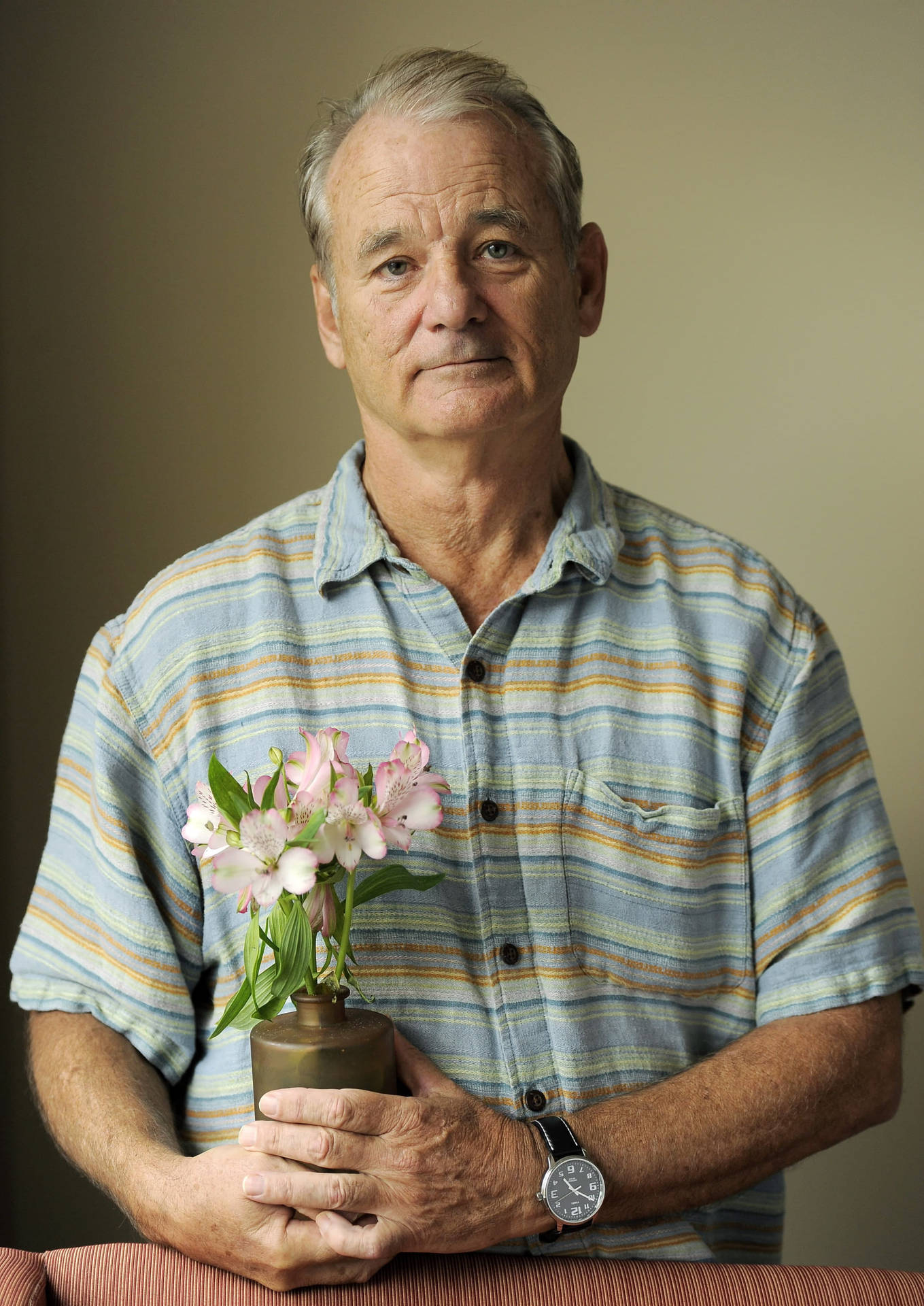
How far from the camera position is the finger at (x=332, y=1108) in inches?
44.5

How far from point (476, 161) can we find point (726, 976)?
3.15 feet

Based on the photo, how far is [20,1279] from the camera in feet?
3.96

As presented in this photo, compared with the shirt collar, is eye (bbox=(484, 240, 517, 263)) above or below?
above

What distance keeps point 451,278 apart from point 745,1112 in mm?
944

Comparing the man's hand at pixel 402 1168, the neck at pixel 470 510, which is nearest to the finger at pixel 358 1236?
the man's hand at pixel 402 1168

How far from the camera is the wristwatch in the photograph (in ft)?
4.10

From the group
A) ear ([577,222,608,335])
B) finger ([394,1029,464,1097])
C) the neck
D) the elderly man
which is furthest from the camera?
ear ([577,222,608,335])

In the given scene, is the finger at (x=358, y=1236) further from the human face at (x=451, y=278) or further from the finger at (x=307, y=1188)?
the human face at (x=451, y=278)

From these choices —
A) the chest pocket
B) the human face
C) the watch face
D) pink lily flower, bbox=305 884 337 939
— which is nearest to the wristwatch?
the watch face

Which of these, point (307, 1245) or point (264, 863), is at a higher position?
point (264, 863)

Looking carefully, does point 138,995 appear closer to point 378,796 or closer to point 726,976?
point 378,796

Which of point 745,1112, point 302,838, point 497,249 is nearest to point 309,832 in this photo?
point 302,838

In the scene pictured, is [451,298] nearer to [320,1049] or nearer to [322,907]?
[322,907]

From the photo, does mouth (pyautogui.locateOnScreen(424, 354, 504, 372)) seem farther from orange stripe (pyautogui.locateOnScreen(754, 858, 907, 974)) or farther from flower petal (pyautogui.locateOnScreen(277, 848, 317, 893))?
orange stripe (pyautogui.locateOnScreen(754, 858, 907, 974))
